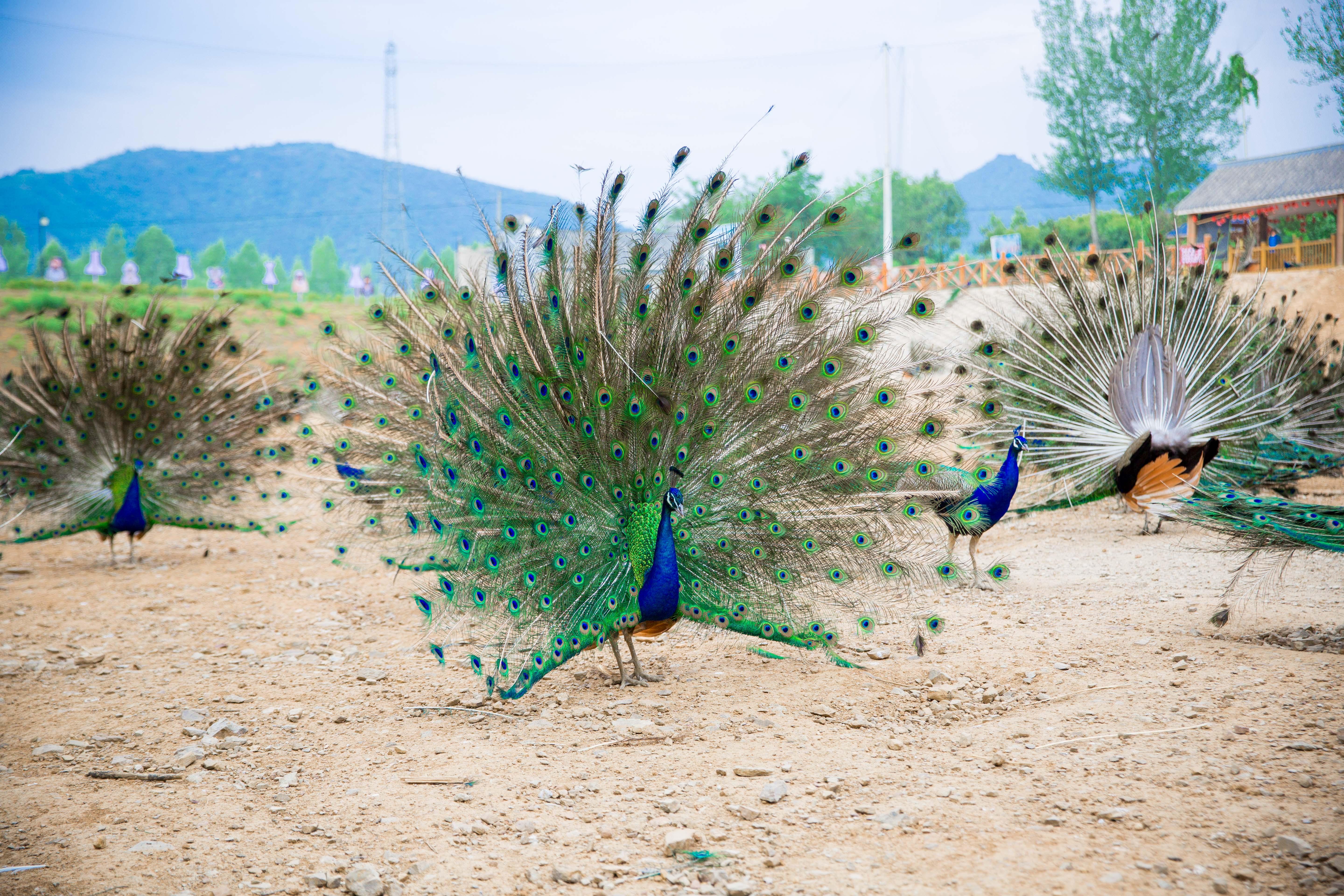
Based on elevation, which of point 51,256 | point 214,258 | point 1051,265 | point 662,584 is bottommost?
point 662,584

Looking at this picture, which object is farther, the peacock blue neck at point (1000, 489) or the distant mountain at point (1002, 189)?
the distant mountain at point (1002, 189)

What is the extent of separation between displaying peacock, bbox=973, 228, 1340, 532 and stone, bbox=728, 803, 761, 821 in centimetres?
340

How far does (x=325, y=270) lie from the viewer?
100m

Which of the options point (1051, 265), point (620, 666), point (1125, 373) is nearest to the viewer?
point (620, 666)

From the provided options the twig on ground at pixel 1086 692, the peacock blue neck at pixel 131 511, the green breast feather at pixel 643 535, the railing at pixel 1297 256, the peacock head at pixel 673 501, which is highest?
the railing at pixel 1297 256

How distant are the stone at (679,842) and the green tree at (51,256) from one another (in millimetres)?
67470

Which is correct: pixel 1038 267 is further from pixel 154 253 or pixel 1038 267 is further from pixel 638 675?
pixel 154 253

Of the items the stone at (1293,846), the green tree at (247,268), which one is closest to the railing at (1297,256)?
the stone at (1293,846)

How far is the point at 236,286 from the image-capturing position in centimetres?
7094

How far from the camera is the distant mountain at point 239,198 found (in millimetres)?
154375

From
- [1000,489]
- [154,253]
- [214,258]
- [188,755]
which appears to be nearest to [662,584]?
[188,755]

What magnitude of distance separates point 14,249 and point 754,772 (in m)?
84.6

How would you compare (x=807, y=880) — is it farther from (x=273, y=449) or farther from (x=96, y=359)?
(x=96, y=359)

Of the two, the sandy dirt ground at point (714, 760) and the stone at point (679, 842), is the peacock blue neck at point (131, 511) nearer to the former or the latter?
the sandy dirt ground at point (714, 760)
